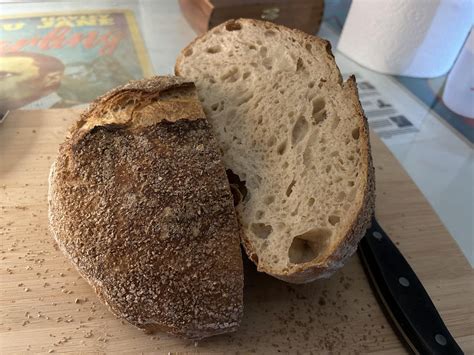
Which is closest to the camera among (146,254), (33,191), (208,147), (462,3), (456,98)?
(146,254)

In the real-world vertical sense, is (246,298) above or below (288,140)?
below

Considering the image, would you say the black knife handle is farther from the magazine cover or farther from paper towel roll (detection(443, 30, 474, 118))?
the magazine cover

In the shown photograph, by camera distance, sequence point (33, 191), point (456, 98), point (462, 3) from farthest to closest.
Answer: point (456, 98), point (462, 3), point (33, 191)

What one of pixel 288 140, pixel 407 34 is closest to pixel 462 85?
pixel 407 34

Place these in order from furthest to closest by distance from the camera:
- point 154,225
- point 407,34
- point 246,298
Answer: point 407,34
point 246,298
point 154,225

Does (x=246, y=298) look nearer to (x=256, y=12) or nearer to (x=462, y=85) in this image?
(x=256, y=12)

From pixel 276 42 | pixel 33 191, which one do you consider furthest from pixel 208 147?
pixel 33 191

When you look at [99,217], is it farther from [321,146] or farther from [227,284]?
[321,146]
